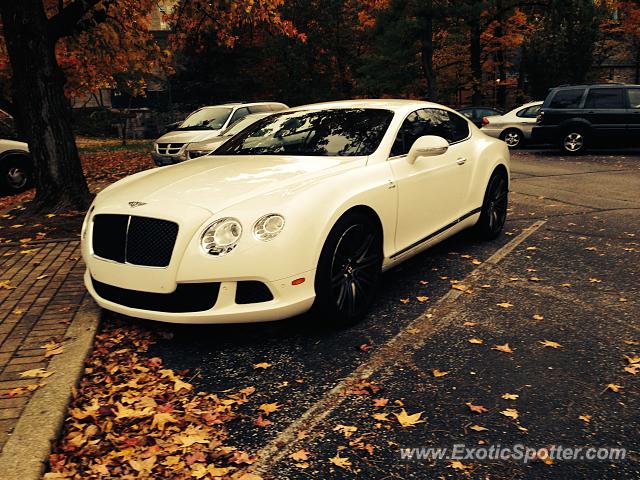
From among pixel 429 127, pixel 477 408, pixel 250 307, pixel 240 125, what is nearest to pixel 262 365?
pixel 250 307

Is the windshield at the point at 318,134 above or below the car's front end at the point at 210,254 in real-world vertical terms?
above

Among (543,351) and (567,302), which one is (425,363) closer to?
(543,351)

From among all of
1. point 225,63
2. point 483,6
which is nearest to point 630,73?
point 483,6

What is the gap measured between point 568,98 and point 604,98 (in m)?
0.86

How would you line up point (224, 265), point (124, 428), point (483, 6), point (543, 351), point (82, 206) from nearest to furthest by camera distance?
point (124, 428), point (224, 265), point (543, 351), point (82, 206), point (483, 6)

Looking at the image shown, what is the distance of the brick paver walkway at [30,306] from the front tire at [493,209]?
425 cm

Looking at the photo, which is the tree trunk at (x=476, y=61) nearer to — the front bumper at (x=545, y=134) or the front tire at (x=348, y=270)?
the front bumper at (x=545, y=134)

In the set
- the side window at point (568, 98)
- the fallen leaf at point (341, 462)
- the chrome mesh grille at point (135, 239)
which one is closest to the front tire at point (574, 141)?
the side window at point (568, 98)

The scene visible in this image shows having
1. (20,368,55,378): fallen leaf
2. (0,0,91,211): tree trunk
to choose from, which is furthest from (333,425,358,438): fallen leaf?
(0,0,91,211): tree trunk

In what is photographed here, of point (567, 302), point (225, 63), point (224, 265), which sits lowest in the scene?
point (567, 302)

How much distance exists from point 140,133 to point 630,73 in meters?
33.9

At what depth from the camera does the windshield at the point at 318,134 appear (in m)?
4.88

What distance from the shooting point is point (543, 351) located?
3916mm

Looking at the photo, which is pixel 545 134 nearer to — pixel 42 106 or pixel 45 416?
pixel 42 106
